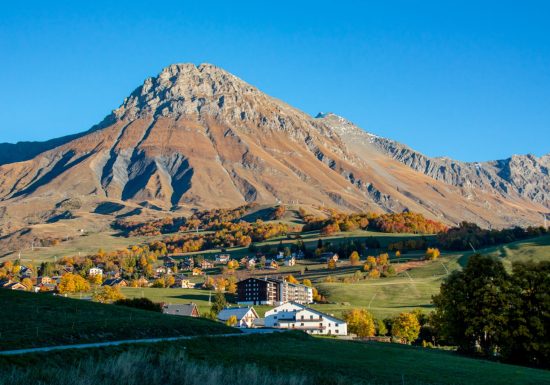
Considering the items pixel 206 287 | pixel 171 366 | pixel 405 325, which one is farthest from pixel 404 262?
pixel 171 366

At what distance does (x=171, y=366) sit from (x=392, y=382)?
15425 millimetres

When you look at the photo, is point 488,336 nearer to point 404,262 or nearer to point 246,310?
point 246,310

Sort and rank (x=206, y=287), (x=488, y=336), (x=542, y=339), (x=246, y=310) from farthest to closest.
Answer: (x=206, y=287), (x=246, y=310), (x=488, y=336), (x=542, y=339)

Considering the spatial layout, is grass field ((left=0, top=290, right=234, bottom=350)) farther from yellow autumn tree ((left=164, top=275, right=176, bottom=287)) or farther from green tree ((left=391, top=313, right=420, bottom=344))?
yellow autumn tree ((left=164, top=275, right=176, bottom=287))

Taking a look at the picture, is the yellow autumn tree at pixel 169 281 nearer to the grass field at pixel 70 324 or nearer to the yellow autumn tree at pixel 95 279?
the yellow autumn tree at pixel 95 279

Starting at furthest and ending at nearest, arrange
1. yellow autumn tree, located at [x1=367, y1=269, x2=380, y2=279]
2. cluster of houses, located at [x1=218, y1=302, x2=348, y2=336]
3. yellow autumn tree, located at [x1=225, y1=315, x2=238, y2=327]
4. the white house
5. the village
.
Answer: yellow autumn tree, located at [x1=367, y1=269, x2=380, y2=279] < the village < yellow autumn tree, located at [x1=225, y1=315, x2=238, y2=327] < cluster of houses, located at [x1=218, y1=302, x2=348, y2=336] < the white house

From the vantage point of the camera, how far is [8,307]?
46.9 m

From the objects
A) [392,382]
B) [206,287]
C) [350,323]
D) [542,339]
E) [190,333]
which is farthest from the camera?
[206,287]

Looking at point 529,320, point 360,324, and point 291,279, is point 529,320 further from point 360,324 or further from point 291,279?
point 291,279

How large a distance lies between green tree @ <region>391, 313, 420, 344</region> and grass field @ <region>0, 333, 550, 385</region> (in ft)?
137

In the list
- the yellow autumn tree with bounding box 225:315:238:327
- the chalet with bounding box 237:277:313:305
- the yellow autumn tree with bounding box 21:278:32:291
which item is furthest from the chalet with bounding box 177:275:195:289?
the yellow autumn tree with bounding box 225:315:238:327

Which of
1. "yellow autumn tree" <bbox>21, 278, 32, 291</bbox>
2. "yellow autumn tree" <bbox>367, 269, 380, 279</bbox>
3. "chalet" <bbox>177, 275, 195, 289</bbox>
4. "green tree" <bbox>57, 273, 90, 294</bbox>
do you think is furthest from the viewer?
"chalet" <bbox>177, 275, 195, 289</bbox>

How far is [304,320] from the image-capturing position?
116 m

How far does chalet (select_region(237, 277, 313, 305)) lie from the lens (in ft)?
530
